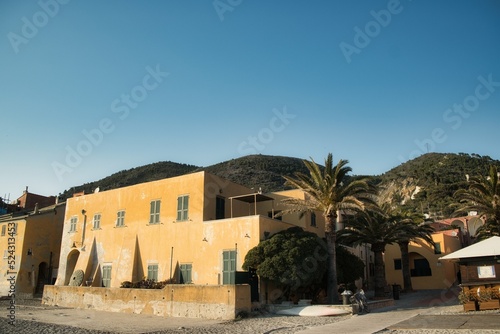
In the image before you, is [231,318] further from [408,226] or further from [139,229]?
[408,226]

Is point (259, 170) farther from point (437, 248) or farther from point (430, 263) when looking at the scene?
point (437, 248)

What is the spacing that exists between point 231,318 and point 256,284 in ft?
10.6

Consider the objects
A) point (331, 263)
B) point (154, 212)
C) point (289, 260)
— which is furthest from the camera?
point (154, 212)

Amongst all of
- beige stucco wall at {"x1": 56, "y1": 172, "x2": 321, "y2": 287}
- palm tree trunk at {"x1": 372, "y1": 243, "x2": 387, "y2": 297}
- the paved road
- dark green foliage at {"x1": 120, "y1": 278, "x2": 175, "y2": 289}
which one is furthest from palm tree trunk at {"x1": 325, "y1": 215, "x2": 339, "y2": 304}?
dark green foliage at {"x1": 120, "y1": 278, "x2": 175, "y2": 289}

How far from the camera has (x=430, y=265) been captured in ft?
138

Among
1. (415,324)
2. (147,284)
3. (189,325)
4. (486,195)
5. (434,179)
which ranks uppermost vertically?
(434,179)

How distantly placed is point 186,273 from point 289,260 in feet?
24.0

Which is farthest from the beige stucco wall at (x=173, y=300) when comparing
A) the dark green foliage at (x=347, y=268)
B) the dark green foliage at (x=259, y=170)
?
the dark green foliage at (x=259, y=170)

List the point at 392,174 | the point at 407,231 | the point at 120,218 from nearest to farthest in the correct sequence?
1. the point at 120,218
2. the point at 407,231
3. the point at 392,174

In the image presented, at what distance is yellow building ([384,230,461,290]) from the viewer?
136ft

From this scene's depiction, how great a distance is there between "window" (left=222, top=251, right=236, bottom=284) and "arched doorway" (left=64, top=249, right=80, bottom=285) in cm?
1544

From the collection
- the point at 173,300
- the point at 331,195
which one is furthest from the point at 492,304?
A: the point at 173,300

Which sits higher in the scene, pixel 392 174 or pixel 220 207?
pixel 392 174

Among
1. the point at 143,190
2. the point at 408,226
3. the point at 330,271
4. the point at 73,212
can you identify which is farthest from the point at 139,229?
the point at 408,226
